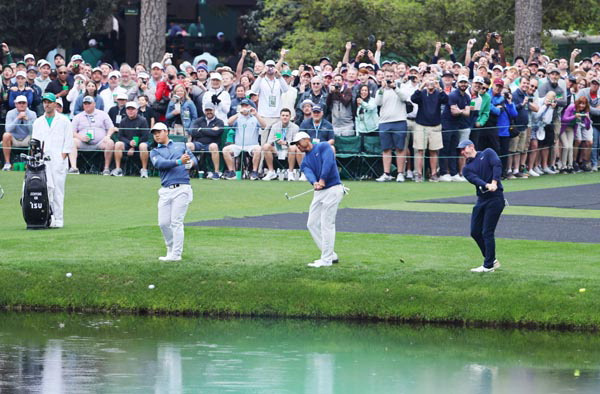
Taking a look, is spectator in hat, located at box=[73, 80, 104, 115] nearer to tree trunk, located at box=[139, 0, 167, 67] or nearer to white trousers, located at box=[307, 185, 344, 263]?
tree trunk, located at box=[139, 0, 167, 67]

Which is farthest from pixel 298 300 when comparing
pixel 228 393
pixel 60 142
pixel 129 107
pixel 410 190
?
pixel 129 107

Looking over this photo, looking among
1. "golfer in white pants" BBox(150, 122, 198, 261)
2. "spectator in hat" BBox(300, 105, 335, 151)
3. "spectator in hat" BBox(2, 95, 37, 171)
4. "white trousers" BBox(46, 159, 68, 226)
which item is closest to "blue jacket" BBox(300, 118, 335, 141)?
"spectator in hat" BBox(300, 105, 335, 151)

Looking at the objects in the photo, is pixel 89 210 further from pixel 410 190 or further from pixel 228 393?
pixel 228 393

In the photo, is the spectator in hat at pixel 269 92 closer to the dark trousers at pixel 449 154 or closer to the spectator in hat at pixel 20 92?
the dark trousers at pixel 449 154

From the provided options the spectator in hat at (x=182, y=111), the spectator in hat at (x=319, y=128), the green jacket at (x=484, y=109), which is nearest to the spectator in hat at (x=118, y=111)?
the spectator in hat at (x=182, y=111)

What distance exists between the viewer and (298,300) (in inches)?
679

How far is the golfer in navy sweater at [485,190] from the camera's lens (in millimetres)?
17141

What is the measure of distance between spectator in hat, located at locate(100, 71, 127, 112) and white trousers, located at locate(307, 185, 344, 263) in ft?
40.3

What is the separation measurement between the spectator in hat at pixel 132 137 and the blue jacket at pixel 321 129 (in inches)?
130

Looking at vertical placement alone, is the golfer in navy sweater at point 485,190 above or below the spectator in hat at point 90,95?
below

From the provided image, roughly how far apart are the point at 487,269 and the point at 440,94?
1075 centimetres

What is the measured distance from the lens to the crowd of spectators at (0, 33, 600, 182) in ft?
92.8

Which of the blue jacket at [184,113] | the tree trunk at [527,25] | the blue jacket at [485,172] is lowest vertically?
the blue jacket at [485,172]

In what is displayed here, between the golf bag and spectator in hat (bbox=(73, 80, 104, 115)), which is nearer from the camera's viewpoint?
the golf bag
